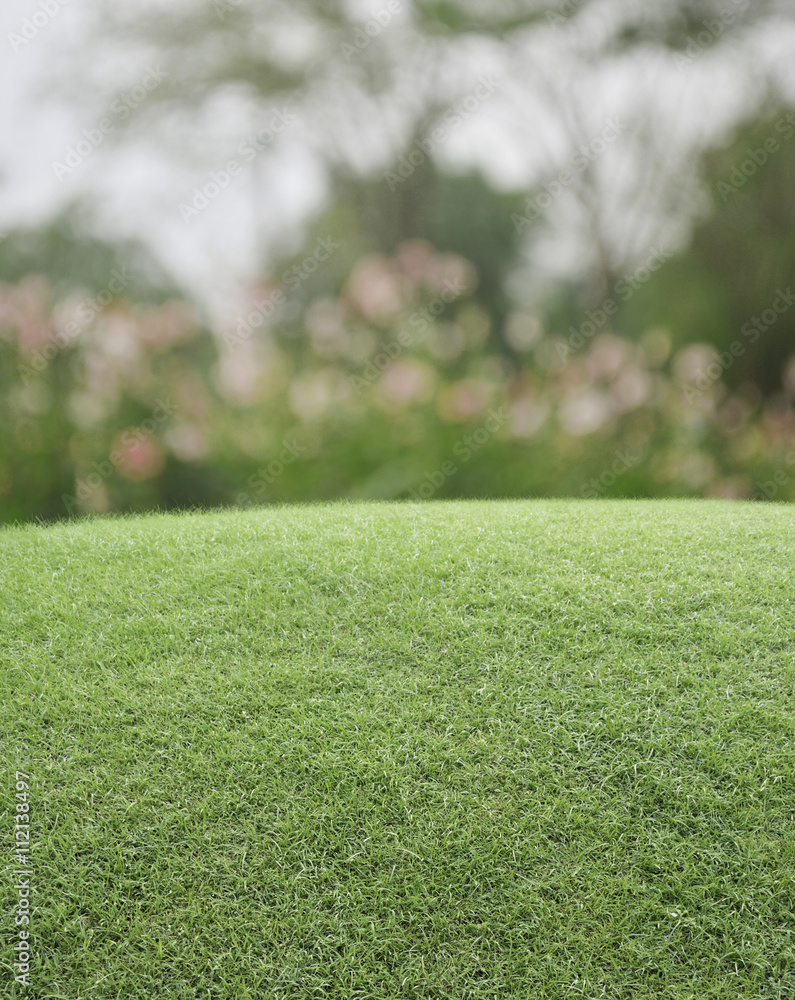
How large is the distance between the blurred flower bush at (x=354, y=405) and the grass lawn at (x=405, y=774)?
134 centimetres

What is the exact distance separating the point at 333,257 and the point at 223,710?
325 centimetres

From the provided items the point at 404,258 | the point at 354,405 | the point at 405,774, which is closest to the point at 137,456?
the point at 354,405

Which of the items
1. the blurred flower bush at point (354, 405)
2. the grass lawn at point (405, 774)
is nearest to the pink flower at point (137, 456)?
the blurred flower bush at point (354, 405)

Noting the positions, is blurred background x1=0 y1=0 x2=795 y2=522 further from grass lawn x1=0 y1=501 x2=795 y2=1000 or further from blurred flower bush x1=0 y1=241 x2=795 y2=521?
grass lawn x1=0 y1=501 x2=795 y2=1000

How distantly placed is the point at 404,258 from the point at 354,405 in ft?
3.42

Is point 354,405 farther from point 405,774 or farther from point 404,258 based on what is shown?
point 405,774

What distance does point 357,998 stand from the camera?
1.50 m

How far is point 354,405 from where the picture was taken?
427cm

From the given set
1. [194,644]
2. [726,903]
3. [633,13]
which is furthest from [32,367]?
[633,13]

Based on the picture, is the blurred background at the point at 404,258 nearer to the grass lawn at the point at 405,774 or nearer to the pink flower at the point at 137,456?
the pink flower at the point at 137,456

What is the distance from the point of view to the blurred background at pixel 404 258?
413 centimetres

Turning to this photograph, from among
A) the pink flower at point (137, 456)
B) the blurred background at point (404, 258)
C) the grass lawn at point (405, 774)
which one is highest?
the blurred background at point (404, 258)

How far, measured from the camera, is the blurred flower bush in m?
4.00

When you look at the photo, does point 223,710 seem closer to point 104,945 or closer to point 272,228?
point 104,945
